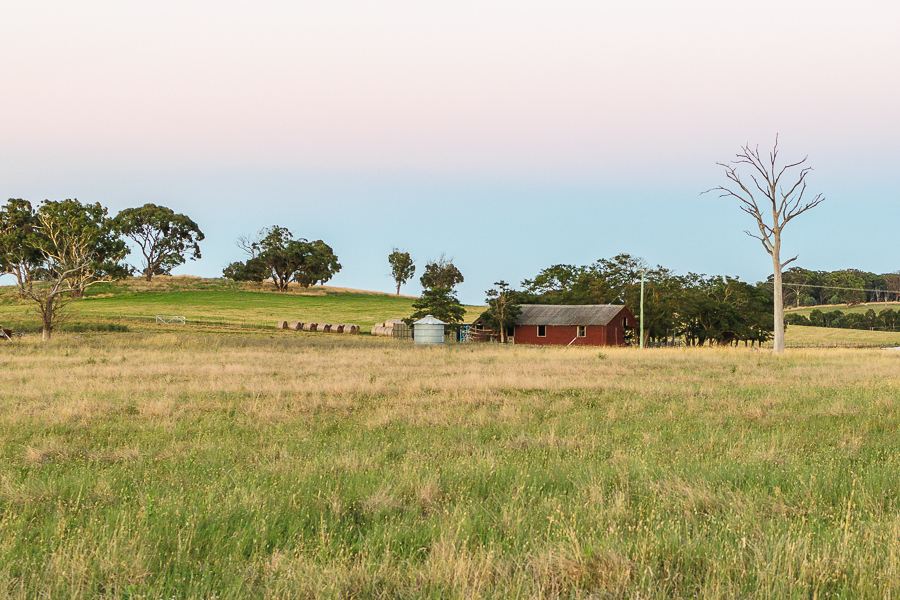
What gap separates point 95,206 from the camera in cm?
6975

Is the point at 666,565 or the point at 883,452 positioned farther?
the point at 883,452

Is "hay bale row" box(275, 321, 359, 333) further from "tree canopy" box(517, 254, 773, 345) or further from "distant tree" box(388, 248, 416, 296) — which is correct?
"distant tree" box(388, 248, 416, 296)

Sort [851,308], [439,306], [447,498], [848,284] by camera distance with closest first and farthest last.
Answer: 1. [447,498]
2. [439,306]
3. [851,308]
4. [848,284]

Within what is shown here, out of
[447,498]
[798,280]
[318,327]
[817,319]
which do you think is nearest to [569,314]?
[318,327]

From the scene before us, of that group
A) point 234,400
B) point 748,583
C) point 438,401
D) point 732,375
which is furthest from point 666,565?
point 732,375

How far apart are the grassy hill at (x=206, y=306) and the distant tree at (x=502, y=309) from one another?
16448 mm

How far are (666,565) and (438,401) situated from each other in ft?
30.3

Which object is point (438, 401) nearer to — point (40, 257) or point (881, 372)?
point (881, 372)

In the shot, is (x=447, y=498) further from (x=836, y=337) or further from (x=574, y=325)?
(x=836, y=337)

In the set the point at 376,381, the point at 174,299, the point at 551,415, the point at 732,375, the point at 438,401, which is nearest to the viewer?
the point at 551,415

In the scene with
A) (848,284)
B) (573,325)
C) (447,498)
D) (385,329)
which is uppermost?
(848,284)

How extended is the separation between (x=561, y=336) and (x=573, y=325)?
1803 millimetres

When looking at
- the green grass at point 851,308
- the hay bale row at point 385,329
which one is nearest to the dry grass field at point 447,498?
the hay bale row at point 385,329

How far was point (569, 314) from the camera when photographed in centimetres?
6512
